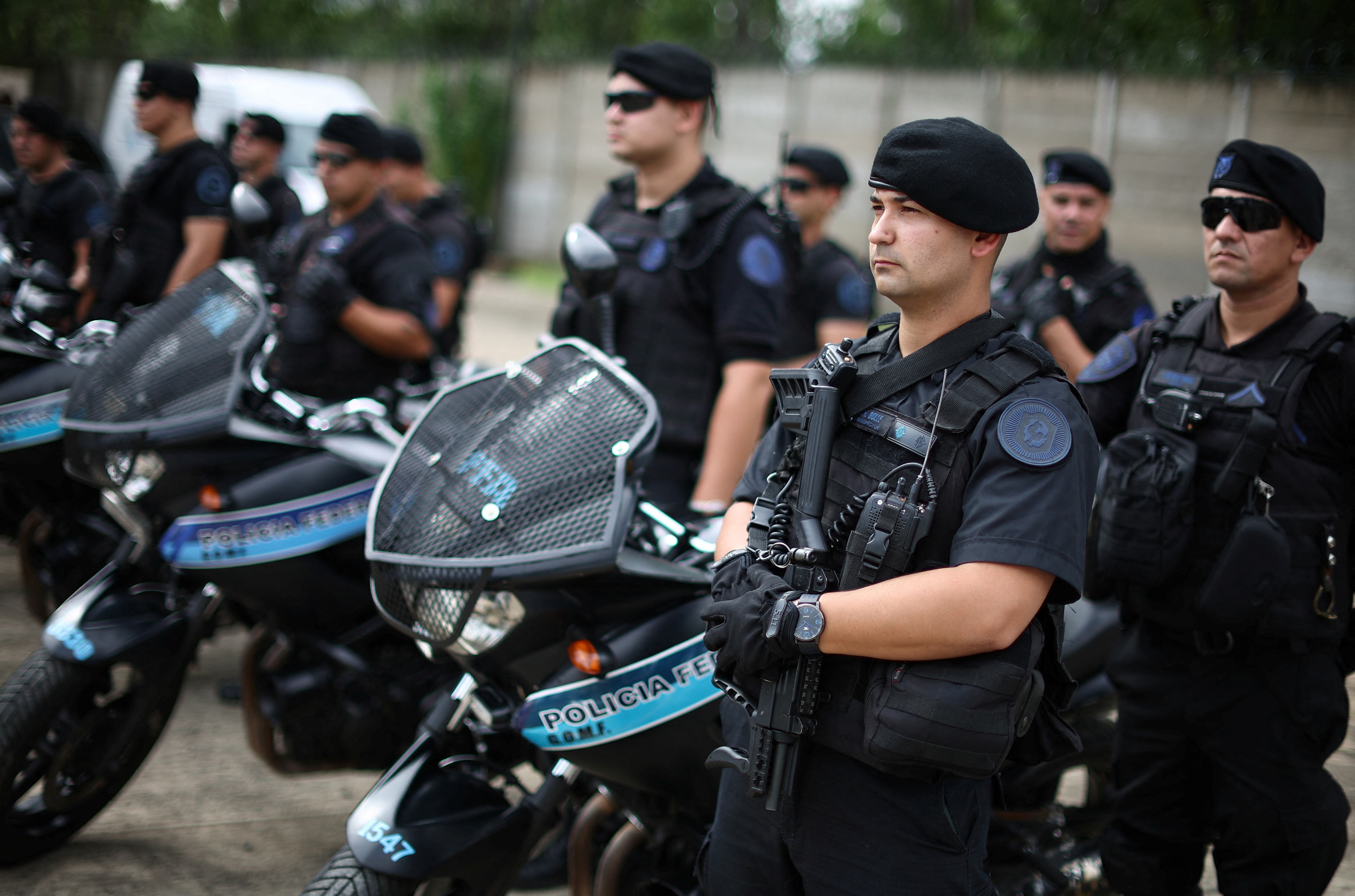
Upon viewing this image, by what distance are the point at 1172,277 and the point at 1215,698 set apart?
360 inches

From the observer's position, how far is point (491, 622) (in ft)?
6.95

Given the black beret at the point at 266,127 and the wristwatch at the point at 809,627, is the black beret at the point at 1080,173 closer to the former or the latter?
the wristwatch at the point at 809,627

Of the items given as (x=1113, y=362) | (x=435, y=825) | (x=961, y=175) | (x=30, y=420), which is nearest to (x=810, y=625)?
(x=961, y=175)

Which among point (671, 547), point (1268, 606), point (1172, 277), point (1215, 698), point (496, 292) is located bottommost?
point (496, 292)

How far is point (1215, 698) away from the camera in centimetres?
257

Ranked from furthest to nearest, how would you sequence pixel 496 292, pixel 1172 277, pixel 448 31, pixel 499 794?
pixel 448 31, pixel 496 292, pixel 1172 277, pixel 499 794

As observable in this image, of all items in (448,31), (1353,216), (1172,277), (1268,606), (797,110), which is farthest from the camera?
(448,31)

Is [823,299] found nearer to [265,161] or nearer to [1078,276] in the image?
[1078,276]

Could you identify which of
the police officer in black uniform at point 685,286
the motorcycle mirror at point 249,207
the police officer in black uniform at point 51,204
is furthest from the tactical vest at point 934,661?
the police officer in black uniform at point 51,204

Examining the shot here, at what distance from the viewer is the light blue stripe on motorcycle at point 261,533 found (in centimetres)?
285

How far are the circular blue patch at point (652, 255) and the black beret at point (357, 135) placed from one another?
1.50 metres

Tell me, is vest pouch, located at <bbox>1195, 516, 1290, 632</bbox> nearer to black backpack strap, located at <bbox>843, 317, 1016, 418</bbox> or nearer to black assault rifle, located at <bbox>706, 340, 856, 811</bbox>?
black backpack strap, located at <bbox>843, 317, 1016, 418</bbox>

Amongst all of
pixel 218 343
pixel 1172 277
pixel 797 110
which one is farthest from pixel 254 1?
pixel 218 343

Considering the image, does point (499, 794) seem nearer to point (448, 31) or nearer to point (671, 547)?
point (671, 547)
